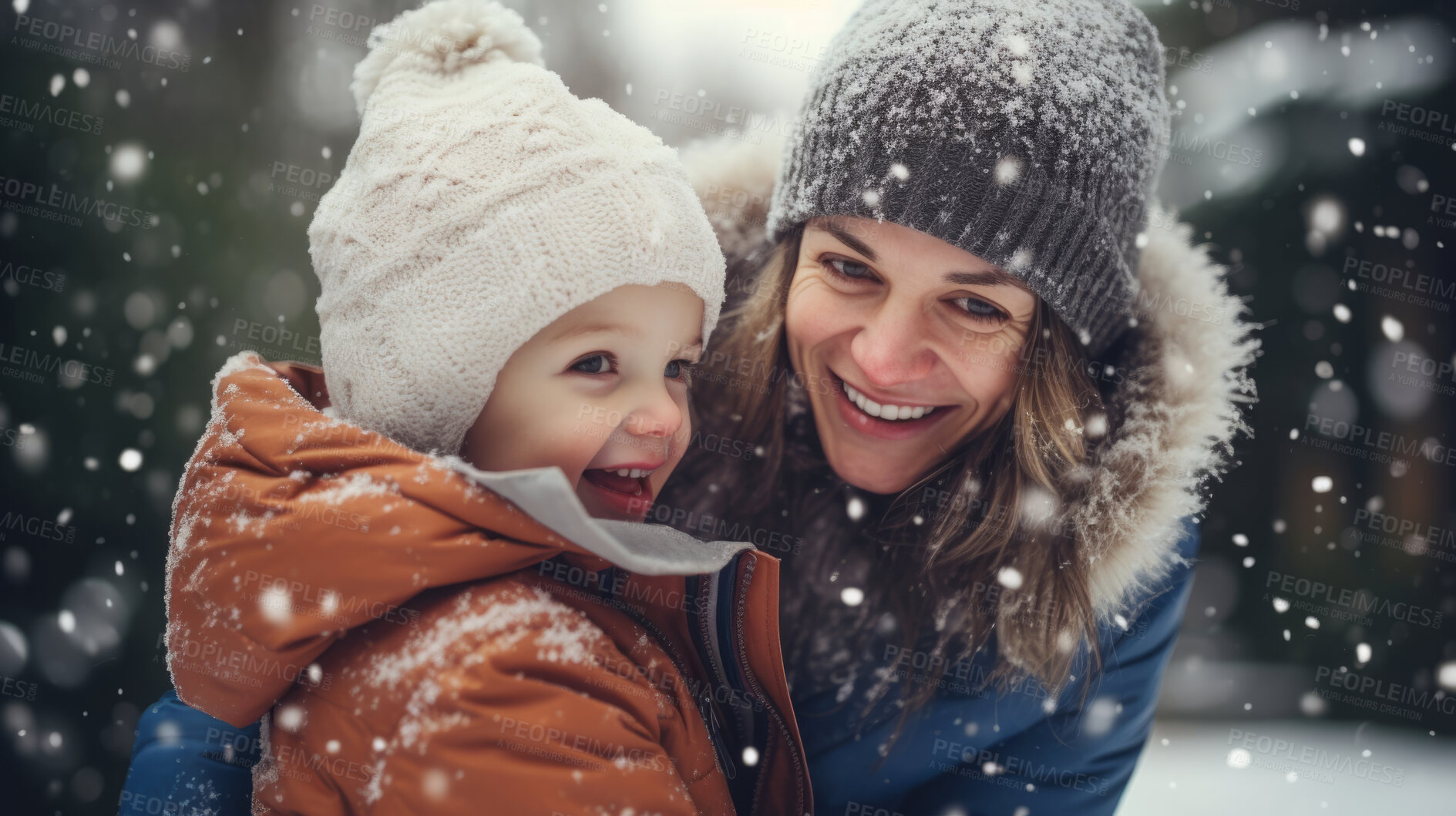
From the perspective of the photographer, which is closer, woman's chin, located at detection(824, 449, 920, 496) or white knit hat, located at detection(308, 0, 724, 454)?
white knit hat, located at detection(308, 0, 724, 454)

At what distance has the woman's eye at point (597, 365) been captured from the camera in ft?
3.40

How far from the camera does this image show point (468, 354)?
3.16ft

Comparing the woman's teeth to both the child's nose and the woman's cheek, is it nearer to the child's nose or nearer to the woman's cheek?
the woman's cheek

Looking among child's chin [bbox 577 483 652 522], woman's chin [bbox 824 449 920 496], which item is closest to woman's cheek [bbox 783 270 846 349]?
woman's chin [bbox 824 449 920 496]

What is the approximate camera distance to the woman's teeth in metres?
1.44

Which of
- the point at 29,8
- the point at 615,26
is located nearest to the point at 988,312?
the point at 615,26

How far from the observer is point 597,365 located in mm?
1044

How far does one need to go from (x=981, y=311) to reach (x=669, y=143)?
79 centimetres

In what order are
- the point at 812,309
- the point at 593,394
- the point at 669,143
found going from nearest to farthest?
the point at 593,394 → the point at 812,309 → the point at 669,143

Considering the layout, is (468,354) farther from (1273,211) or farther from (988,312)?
(1273,211)

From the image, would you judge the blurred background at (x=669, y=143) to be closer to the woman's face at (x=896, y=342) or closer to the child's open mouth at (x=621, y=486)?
the woman's face at (x=896, y=342)

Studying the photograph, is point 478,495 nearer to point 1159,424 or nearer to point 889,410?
point 889,410

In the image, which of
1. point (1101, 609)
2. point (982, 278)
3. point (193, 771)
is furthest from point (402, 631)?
point (1101, 609)

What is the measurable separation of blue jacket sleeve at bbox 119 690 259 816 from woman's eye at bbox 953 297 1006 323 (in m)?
1.25
